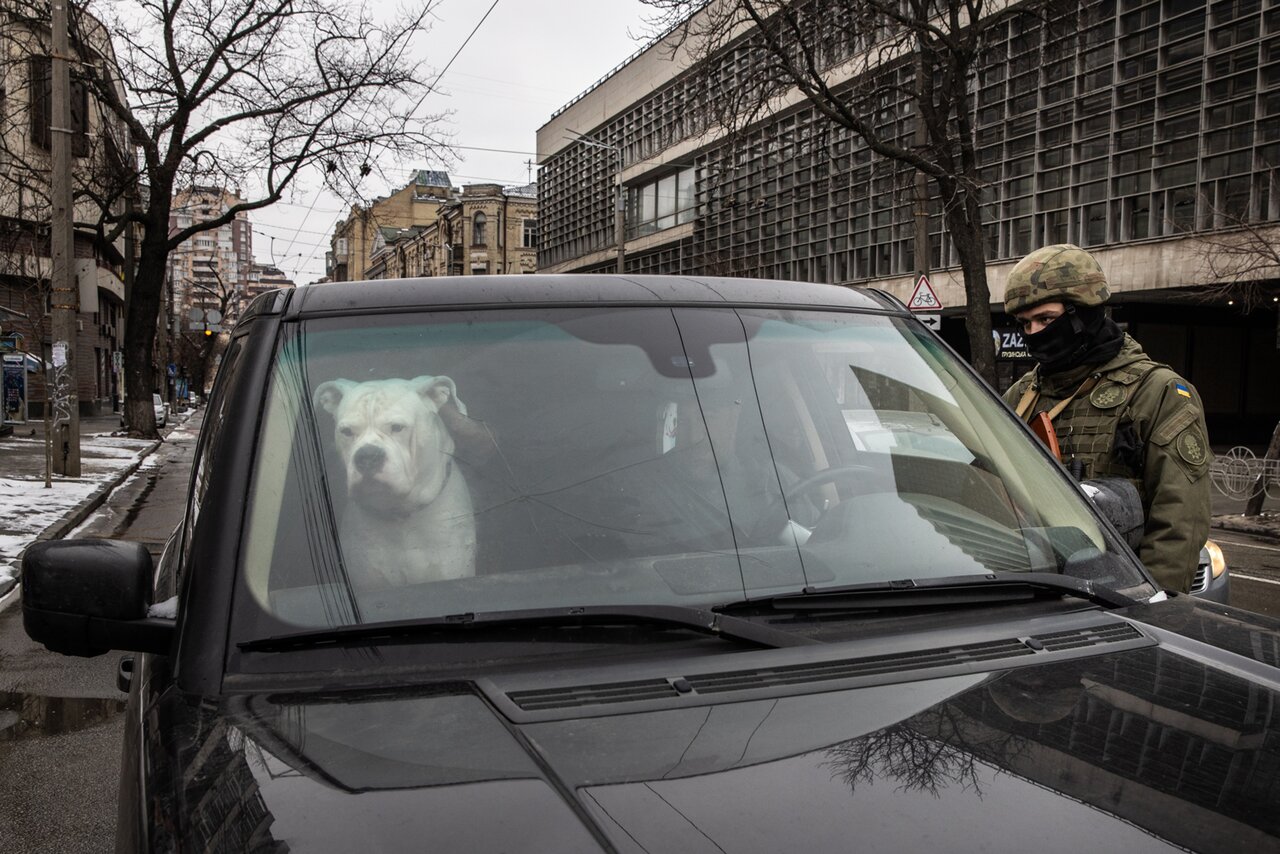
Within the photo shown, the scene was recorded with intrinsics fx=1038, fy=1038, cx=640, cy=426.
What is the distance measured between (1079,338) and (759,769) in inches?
109

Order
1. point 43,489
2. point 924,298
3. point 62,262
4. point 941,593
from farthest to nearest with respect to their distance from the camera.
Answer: point 62,262, point 924,298, point 43,489, point 941,593

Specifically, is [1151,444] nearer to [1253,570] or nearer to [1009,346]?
[1253,570]

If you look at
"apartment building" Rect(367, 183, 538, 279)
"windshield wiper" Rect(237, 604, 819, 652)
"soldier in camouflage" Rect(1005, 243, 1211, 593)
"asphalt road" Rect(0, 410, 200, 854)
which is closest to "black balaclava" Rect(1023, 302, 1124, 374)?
"soldier in camouflage" Rect(1005, 243, 1211, 593)

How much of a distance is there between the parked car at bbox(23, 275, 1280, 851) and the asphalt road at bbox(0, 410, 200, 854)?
2.00 m

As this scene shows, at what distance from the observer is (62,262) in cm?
1633

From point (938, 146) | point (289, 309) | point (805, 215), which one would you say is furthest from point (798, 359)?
point (805, 215)

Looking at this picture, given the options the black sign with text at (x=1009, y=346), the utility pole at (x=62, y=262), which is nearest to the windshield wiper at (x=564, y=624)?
the utility pole at (x=62, y=262)

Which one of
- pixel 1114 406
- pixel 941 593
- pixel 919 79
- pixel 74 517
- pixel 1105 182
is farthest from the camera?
pixel 1105 182

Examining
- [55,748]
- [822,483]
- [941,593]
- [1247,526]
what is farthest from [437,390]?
[1247,526]

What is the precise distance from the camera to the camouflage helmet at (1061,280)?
3496mm

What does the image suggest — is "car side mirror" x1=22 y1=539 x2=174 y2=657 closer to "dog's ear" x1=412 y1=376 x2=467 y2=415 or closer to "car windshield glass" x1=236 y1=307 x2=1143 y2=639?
"car windshield glass" x1=236 y1=307 x2=1143 y2=639

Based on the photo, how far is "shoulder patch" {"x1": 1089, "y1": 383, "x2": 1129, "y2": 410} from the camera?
3443 millimetres

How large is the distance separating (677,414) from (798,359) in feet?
1.28

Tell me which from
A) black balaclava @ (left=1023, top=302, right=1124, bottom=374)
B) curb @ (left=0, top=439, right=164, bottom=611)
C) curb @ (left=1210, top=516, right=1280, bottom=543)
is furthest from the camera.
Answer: curb @ (left=1210, top=516, right=1280, bottom=543)
